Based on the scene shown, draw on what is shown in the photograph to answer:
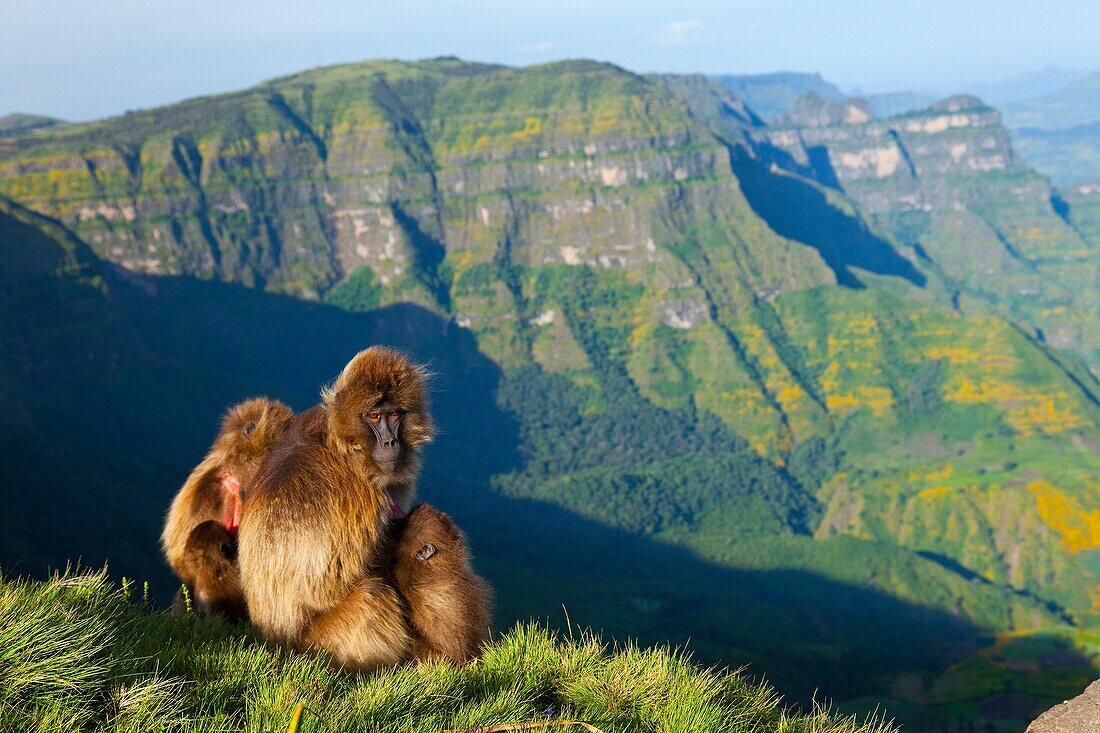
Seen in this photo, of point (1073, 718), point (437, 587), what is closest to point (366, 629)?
point (437, 587)

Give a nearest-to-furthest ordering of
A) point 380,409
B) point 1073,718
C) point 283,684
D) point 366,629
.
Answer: point 283,684, point 366,629, point 380,409, point 1073,718

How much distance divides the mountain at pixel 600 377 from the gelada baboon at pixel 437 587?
61548mm

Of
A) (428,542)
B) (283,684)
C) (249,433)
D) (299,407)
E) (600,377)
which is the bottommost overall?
(600,377)

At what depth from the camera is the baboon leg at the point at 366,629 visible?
5.12 m

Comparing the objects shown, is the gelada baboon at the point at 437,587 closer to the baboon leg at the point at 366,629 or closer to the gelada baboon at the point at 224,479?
the baboon leg at the point at 366,629

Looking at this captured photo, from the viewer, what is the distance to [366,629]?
201 inches

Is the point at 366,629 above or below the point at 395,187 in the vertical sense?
above

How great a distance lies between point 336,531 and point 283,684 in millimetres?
925

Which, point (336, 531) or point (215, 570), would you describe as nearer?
point (336, 531)

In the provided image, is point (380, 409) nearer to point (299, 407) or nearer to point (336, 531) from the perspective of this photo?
point (336, 531)

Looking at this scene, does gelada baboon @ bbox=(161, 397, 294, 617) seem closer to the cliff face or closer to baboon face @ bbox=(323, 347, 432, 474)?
baboon face @ bbox=(323, 347, 432, 474)

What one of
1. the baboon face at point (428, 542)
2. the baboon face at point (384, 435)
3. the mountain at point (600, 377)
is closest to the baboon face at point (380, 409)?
the baboon face at point (384, 435)

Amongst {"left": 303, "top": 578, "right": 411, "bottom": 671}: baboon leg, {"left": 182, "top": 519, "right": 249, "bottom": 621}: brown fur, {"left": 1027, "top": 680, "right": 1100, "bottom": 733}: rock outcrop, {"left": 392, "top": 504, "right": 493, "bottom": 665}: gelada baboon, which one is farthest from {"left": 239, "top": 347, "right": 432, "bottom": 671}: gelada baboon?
{"left": 1027, "top": 680, "right": 1100, "bottom": 733}: rock outcrop

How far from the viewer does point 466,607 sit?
17.6ft
